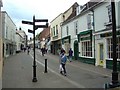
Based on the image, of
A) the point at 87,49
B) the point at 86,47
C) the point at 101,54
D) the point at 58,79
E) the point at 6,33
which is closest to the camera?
the point at 58,79

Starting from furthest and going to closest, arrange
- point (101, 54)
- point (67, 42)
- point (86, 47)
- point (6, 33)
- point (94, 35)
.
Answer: point (6, 33) < point (67, 42) < point (86, 47) < point (94, 35) < point (101, 54)

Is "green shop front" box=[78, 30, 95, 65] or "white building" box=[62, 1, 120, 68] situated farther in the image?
"green shop front" box=[78, 30, 95, 65]

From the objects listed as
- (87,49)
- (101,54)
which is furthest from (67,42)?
(101,54)

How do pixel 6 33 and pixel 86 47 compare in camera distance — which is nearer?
pixel 86 47

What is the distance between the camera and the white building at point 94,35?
68.9 ft

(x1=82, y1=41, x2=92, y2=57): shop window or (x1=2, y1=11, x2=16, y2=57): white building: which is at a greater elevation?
(x1=2, y1=11, x2=16, y2=57): white building

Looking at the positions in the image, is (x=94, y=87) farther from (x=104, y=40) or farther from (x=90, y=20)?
(x=90, y=20)

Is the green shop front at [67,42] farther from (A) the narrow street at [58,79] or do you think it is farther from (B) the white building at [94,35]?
(A) the narrow street at [58,79]

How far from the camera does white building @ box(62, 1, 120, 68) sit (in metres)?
21.0

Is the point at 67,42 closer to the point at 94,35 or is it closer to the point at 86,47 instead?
the point at 86,47

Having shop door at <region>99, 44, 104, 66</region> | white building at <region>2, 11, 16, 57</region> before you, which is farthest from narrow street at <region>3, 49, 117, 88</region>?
white building at <region>2, 11, 16, 57</region>

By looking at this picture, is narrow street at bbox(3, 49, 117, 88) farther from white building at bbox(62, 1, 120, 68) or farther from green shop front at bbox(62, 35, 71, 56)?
green shop front at bbox(62, 35, 71, 56)

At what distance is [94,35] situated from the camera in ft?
78.8

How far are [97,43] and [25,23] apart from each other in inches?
428
